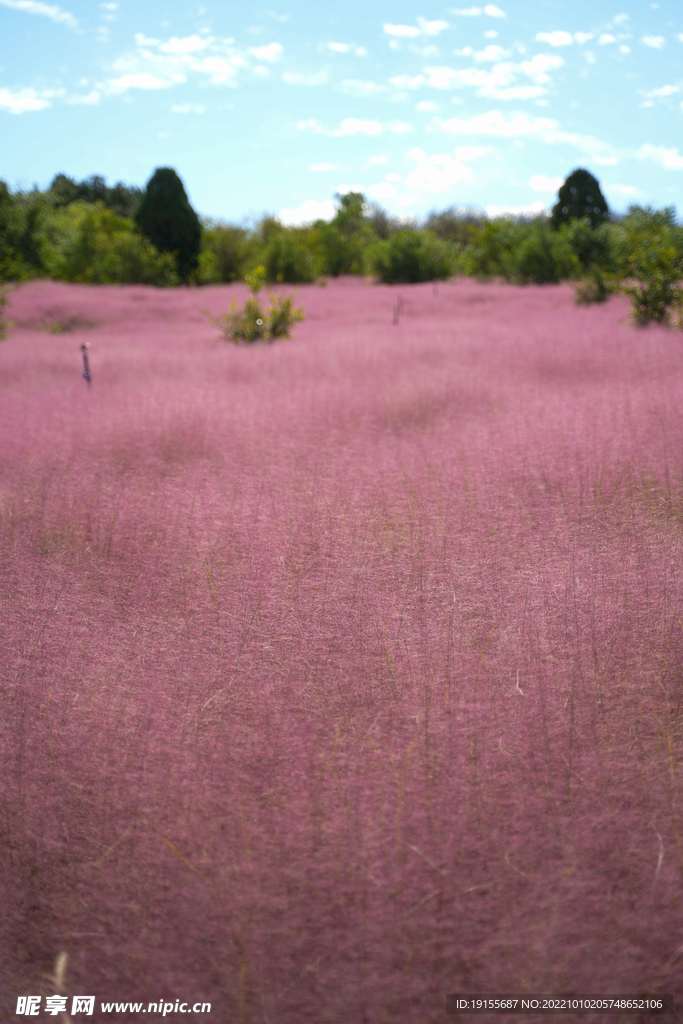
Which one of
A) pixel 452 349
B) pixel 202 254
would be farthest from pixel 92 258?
pixel 452 349

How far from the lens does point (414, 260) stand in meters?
25.5

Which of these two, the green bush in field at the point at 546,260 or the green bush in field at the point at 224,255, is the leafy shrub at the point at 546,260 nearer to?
the green bush in field at the point at 546,260

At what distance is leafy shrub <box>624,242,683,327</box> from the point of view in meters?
10.1

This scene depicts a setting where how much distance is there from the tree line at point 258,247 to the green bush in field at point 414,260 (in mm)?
42

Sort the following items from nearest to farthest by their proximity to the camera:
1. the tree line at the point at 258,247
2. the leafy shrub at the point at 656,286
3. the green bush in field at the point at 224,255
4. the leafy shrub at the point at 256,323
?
the leafy shrub at the point at 656,286 < the leafy shrub at the point at 256,323 < the tree line at the point at 258,247 < the green bush in field at the point at 224,255

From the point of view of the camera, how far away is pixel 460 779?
2.28 meters

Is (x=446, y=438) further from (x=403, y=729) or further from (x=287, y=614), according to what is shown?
(x=403, y=729)

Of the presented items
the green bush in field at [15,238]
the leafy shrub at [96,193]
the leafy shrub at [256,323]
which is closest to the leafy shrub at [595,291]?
the leafy shrub at [256,323]

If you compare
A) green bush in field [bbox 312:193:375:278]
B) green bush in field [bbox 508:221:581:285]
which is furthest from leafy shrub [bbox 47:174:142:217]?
green bush in field [bbox 508:221:581:285]

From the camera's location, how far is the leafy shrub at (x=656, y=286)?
1008 cm

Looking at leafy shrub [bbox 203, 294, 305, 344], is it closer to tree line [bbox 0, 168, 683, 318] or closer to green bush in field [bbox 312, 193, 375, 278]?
tree line [bbox 0, 168, 683, 318]

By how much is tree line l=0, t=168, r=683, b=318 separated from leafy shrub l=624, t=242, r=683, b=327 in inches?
367

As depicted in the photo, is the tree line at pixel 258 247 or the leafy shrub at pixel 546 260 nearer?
the tree line at pixel 258 247

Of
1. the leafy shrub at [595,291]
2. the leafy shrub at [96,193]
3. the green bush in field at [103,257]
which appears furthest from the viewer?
the leafy shrub at [96,193]
